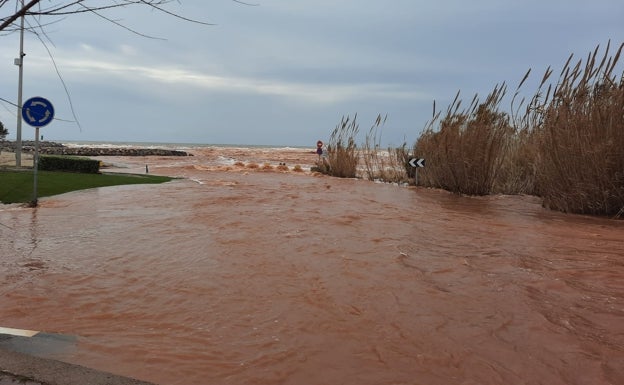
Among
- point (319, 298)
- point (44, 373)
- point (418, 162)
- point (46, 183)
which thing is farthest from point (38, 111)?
point (418, 162)

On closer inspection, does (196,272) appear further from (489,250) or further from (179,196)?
(179,196)

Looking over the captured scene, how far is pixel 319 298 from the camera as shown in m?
4.05

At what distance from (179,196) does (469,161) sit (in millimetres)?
8157

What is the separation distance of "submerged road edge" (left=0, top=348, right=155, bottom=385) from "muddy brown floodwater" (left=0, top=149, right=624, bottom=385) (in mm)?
374

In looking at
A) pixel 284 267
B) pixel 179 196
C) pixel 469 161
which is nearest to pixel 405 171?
pixel 469 161

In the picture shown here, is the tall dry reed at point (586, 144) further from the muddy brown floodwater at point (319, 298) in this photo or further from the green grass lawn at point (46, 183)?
the green grass lawn at point (46, 183)

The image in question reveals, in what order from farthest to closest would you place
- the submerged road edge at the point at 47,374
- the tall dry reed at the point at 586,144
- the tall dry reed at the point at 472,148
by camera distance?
the tall dry reed at the point at 472,148
the tall dry reed at the point at 586,144
the submerged road edge at the point at 47,374

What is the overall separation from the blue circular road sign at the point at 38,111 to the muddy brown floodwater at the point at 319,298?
5.85 feet

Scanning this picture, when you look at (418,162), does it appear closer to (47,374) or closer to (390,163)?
(390,163)

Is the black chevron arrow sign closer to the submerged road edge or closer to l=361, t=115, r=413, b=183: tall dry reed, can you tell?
l=361, t=115, r=413, b=183: tall dry reed

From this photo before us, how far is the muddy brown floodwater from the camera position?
2.79 metres

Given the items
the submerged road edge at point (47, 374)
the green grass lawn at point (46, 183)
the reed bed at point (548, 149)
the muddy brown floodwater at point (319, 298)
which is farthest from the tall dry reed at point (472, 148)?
the submerged road edge at point (47, 374)

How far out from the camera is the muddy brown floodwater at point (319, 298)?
2793 mm

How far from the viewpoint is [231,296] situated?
13.4ft
